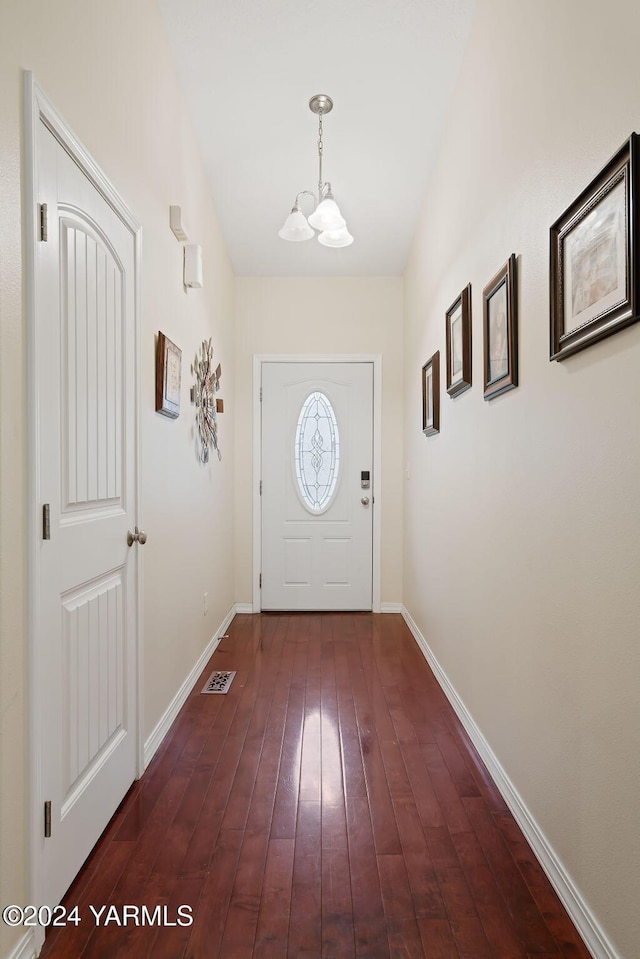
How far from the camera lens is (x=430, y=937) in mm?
1334

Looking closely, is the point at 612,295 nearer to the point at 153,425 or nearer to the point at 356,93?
the point at 153,425

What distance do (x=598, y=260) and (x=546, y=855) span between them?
156 cm

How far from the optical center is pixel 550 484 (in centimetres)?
156

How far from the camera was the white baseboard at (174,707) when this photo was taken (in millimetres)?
2207

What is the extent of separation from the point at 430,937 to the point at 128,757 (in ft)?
3.70

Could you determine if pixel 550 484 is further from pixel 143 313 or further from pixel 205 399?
pixel 205 399

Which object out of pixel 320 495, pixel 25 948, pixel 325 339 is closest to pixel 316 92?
pixel 325 339

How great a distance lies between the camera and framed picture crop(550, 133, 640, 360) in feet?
3.68

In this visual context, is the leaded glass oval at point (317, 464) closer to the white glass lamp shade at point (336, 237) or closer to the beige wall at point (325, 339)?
the beige wall at point (325, 339)

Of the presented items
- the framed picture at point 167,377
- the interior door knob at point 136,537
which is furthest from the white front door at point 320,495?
the interior door knob at point 136,537

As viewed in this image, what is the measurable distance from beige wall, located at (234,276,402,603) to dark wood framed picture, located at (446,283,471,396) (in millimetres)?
1794

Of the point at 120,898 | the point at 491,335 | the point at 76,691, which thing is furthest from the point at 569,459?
the point at 120,898

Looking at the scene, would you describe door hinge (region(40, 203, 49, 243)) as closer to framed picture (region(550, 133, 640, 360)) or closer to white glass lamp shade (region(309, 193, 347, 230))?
framed picture (region(550, 133, 640, 360))

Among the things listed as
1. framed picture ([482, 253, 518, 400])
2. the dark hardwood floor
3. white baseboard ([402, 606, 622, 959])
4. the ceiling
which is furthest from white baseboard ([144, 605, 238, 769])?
the ceiling
